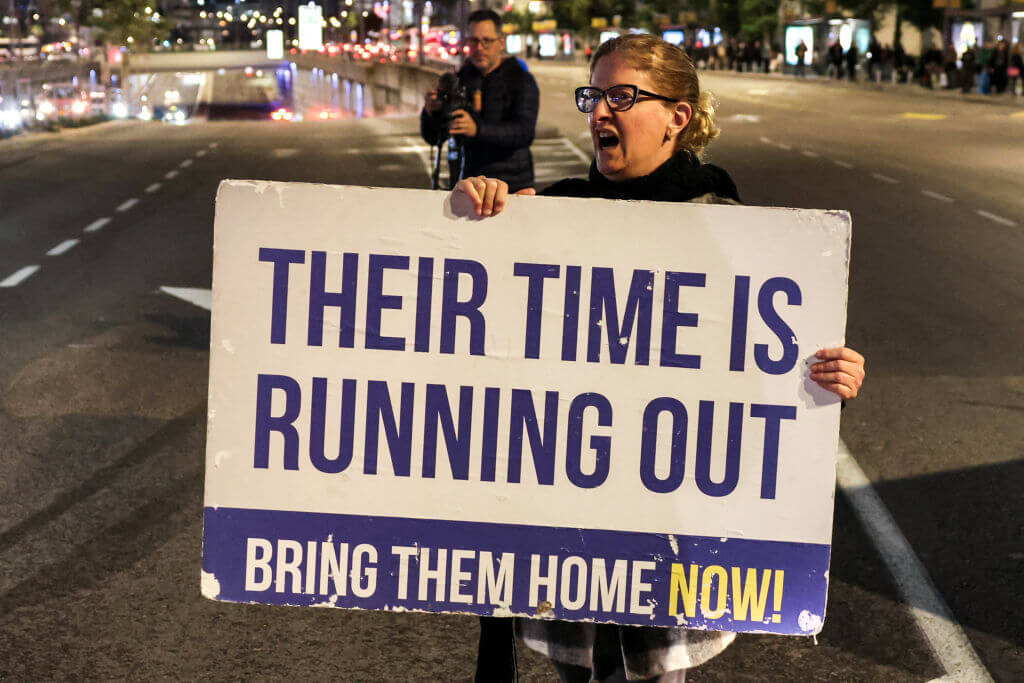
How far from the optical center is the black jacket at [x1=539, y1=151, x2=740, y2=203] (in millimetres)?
3188

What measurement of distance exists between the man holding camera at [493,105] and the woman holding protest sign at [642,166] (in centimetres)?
444

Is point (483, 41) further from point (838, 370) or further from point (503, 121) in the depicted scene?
point (838, 370)

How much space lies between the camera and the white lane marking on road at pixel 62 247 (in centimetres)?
1552

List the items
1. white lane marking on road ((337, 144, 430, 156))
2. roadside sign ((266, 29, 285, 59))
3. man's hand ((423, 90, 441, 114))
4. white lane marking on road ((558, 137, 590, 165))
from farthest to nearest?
roadside sign ((266, 29, 285, 59)), white lane marking on road ((337, 144, 430, 156)), white lane marking on road ((558, 137, 590, 165)), man's hand ((423, 90, 441, 114))

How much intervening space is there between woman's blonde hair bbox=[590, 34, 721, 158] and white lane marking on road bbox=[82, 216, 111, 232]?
1523 centimetres

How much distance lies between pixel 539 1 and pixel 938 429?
187795 mm

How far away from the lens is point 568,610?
3033 millimetres

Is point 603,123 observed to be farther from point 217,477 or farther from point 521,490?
point 217,477

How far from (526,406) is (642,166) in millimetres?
604

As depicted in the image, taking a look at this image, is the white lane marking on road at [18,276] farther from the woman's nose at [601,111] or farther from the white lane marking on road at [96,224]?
the woman's nose at [601,111]

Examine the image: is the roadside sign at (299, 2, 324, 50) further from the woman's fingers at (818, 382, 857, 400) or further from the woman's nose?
the woman's fingers at (818, 382, 857, 400)

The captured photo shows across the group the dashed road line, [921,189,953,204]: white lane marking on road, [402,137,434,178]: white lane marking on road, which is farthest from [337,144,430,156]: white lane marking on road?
[921,189,953,204]: white lane marking on road

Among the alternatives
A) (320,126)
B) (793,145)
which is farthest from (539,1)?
(793,145)

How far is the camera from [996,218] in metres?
18.0
